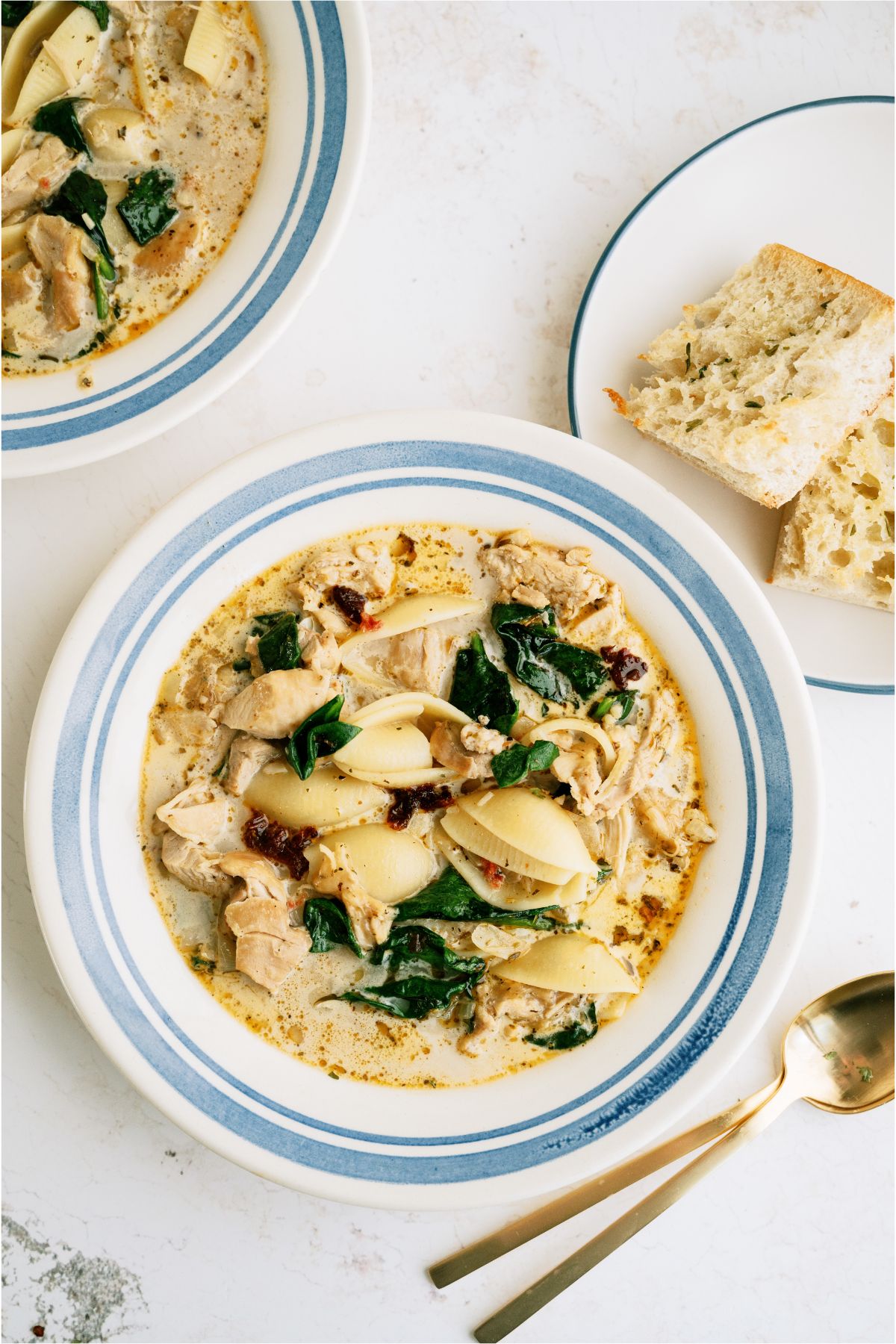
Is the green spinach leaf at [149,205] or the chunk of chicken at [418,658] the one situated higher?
the green spinach leaf at [149,205]

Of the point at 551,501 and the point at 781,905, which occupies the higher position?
the point at 551,501

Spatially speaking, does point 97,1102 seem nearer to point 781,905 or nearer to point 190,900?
point 190,900

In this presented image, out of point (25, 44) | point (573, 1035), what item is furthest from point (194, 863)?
point (25, 44)

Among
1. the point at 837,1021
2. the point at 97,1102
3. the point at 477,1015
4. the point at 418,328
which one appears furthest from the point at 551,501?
the point at 97,1102

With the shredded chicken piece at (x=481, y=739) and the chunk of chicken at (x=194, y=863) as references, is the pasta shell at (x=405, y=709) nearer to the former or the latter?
the shredded chicken piece at (x=481, y=739)

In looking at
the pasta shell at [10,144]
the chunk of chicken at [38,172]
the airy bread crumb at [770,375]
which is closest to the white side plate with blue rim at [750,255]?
the airy bread crumb at [770,375]

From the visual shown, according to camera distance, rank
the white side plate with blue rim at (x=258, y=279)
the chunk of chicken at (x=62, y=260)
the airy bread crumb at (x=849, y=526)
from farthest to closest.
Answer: the airy bread crumb at (x=849, y=526)
the chunk of chicken at (x=62, y=260)
the white side plate with blue rim at (x=258, y=279)

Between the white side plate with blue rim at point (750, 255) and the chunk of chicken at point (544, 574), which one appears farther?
the white side plate with blue rim at point (750, 255)

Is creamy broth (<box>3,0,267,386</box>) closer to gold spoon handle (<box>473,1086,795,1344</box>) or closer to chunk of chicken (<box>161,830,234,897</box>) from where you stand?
chunk of chicken (<box>161,830,234,897</box>)
